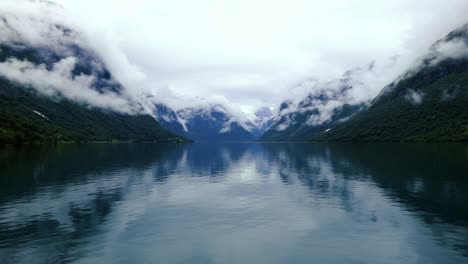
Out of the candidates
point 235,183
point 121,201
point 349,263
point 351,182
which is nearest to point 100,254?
point 349,263

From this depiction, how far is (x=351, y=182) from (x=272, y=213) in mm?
35358

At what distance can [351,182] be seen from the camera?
78.6 m

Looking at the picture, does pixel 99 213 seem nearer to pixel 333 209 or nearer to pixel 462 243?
pixel 333 209

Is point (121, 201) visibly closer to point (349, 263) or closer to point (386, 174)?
point (349, 263)

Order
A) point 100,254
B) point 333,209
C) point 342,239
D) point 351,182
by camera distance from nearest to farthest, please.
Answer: point 100,254
point 342,239
point 333,209
point 351,182

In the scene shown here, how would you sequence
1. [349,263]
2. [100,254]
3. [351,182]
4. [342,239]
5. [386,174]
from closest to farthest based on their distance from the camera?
[349,263] < [100,254] < [342,239] < [351,182] < [386,174]

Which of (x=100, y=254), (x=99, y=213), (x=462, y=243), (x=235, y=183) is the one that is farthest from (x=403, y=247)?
(x=235, y=183)

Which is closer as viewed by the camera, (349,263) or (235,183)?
(349,263)

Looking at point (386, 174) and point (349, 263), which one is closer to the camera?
point (349, 263)

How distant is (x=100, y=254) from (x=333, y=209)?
32954 mm

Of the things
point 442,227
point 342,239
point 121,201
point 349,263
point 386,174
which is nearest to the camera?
point 349,263

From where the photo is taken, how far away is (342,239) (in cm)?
3738

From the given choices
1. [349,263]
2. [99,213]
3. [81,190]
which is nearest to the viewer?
[349,263]

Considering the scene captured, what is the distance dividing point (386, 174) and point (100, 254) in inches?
3039
